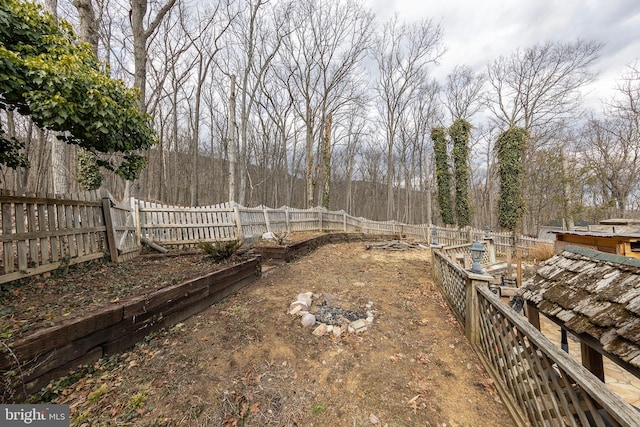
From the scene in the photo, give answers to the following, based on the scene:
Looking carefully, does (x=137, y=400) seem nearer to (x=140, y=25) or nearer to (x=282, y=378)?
(x=282, y=378)

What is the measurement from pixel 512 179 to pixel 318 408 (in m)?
16.1

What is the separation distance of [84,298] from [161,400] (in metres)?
1.66

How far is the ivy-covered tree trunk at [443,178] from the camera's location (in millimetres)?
15562

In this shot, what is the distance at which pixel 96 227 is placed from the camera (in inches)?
167

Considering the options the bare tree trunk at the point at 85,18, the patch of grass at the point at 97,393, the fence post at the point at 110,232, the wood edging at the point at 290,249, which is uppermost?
the bare tree trunk at the point at 85,18

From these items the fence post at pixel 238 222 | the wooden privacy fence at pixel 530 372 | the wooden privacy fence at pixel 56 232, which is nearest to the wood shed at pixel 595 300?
the wooden privacy fence at pixel 530 372

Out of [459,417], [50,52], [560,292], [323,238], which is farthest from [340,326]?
[323,238]

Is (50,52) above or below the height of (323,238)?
above

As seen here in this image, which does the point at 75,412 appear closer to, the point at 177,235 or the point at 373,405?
the point at 373,405

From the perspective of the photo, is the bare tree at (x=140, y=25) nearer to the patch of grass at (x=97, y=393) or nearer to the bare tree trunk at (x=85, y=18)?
the bare tree trunk at (x=85, y=18)

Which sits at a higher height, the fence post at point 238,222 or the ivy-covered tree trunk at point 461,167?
the ivy-covered tree trunk at point 461,167

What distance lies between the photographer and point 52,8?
517 centimetres

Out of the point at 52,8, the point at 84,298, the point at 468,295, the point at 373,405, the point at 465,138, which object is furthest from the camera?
the point at 465,138

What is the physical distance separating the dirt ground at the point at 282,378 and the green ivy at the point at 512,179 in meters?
12.8
